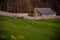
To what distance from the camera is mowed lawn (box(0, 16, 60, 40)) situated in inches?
50.1

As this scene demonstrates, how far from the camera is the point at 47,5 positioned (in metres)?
1.31

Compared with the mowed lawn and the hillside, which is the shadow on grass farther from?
the hillside

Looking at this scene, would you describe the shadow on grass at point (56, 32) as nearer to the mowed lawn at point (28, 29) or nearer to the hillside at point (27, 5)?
the mowed lawn at point (28, 29)

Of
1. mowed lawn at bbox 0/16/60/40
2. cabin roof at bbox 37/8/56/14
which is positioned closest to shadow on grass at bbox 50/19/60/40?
mowed lawn at bbox 0/16/60/40

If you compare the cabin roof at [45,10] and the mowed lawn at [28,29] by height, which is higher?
the cabin roof at [45,10]

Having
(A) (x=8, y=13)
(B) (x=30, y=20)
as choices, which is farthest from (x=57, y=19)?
(A) (x=8, y=13)

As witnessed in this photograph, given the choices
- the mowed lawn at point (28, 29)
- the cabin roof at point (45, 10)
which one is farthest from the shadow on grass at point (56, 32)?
the cabin roof at point (45, 10)

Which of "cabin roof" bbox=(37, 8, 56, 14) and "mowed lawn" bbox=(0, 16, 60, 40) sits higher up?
"cabin roof" bbox=(37, 8, 56, 14)

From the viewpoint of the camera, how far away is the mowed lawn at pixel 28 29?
1272 millimetres

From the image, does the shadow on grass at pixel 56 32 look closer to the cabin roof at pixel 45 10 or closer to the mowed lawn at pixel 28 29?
the mowed lawn at pixel 28 29

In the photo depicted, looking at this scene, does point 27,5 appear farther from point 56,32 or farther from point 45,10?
point 56,32

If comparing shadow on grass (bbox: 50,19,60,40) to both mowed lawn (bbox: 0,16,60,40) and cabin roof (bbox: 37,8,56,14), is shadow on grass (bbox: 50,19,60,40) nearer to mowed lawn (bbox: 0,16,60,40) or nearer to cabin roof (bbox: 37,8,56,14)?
mowed lawn (bbox: 0,16,60,40)

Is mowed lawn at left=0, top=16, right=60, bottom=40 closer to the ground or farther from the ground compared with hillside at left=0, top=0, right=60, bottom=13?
closer to the ground

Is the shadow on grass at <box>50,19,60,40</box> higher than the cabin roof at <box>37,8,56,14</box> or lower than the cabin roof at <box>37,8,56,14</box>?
lower
